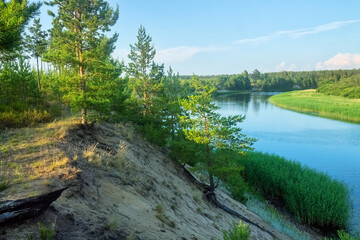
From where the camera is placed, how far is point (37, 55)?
89.4ft

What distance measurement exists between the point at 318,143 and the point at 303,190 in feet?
64.0

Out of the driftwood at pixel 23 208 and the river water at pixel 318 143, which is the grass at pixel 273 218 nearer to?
the river water at pixel 318 143

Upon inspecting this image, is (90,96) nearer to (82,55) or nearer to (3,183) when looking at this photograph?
(82,55)

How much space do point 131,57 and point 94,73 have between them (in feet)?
33.9

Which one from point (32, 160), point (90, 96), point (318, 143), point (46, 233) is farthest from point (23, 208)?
point (318, 143)

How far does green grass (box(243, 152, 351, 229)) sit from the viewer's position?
1531 cm

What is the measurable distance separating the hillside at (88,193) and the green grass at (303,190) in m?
3.91

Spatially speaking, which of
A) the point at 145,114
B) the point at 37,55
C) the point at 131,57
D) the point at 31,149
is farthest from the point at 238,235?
the point at 37,55

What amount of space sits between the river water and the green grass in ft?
4.04

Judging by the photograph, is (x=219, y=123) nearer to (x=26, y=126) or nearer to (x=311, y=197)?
(x=311, y=197)

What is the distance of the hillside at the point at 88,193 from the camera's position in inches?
204

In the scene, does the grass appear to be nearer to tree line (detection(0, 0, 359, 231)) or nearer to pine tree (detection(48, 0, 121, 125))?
tree line (detection(0, 0, 359, 231))

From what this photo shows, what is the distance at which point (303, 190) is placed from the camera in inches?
661

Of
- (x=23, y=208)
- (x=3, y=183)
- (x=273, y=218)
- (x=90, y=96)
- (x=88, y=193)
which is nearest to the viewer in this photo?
(x=23, y=208)
